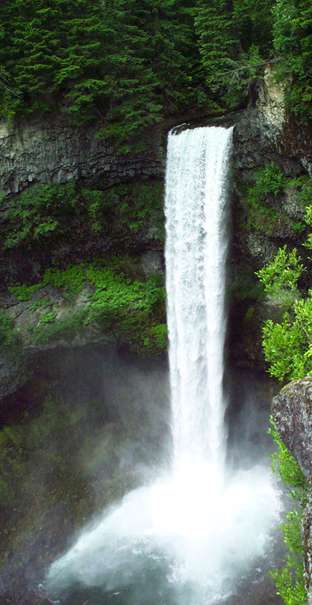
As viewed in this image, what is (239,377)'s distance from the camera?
16938 mm

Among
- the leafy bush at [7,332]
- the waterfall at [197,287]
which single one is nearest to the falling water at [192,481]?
the waterfall at [197,287]

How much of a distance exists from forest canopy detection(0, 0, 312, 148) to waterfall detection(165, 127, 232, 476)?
1.90m

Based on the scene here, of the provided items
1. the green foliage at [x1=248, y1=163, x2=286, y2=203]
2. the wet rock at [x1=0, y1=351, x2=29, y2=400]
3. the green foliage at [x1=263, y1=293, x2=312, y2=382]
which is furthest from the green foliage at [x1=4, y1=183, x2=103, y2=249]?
the green foliage at [x1=263, y1=293, x2=312, y2=382]

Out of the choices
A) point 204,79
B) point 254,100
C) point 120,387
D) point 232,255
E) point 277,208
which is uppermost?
point 204,79

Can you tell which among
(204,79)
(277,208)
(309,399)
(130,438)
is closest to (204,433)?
(130,438)

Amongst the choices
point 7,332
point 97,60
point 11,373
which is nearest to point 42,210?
point 7,332

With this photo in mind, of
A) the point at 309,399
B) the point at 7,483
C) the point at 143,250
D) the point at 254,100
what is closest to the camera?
the point at 309,399

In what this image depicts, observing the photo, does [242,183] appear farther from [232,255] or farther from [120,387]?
[120,387]

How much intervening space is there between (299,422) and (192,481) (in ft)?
34.4

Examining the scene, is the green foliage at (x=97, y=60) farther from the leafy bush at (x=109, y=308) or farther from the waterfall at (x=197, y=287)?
the leafy bush at (x=109, y=308)

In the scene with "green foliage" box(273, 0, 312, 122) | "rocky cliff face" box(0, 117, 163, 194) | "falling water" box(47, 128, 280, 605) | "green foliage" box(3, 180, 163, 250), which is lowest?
"falling water" box(47, 128, 280, 605)

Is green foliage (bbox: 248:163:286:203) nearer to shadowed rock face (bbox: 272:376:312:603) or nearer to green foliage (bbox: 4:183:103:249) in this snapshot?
green foliage (bbox: 4:183:103:249)

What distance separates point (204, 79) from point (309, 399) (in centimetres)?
1368

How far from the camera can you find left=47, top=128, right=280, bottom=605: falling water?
1346cm
